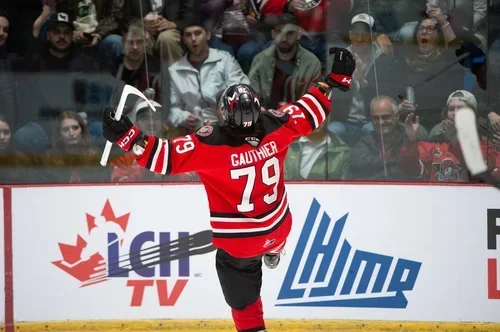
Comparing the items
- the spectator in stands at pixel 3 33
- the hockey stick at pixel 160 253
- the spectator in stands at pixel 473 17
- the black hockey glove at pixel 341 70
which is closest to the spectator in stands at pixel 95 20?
the spectator in stands at pixel 3 33

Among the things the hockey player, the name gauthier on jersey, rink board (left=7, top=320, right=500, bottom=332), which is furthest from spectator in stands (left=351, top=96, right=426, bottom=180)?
the name gauthier on jersey

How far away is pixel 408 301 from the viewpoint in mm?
5051

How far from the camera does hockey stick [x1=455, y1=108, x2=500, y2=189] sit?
502cm

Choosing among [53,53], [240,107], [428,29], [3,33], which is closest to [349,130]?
[428,29]

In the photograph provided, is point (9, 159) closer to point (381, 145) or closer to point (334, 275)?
point (334, 275)

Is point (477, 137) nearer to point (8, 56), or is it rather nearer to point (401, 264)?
point (401, 264)

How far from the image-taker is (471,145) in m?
5.05

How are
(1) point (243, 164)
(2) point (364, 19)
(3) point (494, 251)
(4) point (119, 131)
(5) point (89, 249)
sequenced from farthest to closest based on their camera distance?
(2) point (364, 19) < (5) point (89, 249) < (3) point (494, 251) < (1) point (243, 164) < (4) point (119, 131)

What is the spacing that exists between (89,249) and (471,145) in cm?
241

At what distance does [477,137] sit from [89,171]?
7.89 ft

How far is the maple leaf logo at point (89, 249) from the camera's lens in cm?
506

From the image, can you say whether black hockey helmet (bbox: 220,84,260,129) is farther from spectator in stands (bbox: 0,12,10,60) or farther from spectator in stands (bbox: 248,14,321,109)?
spectator in stands (bbox: 0,12,10,60)

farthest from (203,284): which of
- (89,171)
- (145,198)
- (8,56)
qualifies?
(8,56)

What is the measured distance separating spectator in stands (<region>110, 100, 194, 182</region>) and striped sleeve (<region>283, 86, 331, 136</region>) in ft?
4.48
